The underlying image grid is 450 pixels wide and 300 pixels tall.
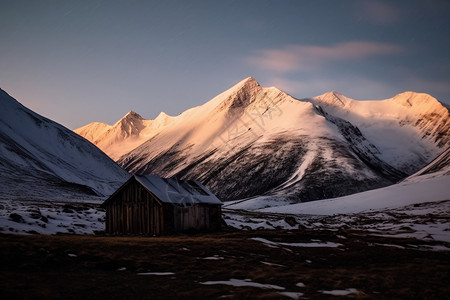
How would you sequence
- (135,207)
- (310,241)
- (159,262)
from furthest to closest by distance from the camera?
(135,207) < (310,241) < (159,262)

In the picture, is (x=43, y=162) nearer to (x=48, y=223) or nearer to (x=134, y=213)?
(x=134, y=213)

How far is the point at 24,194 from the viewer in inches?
3612

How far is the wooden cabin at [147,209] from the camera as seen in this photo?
35.1 m

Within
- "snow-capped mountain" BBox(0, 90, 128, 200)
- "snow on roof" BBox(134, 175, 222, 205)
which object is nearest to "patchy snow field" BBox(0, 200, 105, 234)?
"snow on roof" BBox(134, 175, 222, 205)

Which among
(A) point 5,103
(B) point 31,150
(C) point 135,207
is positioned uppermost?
(A) point 5,103

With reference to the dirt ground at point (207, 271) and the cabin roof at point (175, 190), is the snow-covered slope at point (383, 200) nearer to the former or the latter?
the cabin roof at point (175, 190)

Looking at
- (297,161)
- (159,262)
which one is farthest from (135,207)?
(297,161)

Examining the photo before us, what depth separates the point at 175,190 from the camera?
127ft

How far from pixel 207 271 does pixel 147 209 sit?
1928 cm

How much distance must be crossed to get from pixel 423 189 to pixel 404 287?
312 feet

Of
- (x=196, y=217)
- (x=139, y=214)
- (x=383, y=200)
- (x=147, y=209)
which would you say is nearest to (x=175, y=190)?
(x=196, y=217)

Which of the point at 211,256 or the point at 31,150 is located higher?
the point at 31,150

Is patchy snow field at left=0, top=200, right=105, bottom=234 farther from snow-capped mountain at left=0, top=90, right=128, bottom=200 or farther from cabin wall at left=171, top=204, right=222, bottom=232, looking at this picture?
snow-capped mountain at left=0, top=90, right=128, bottom=200

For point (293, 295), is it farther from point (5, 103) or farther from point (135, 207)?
point (5, 103)
